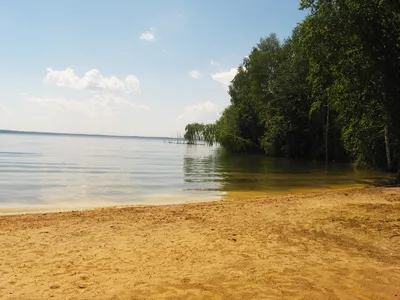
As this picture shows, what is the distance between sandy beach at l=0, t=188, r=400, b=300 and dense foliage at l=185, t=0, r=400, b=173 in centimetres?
639

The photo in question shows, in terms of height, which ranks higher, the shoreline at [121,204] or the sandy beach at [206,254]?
the sandy beach at [206,254]

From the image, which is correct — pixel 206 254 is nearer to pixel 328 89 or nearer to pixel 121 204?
pixel 121 204

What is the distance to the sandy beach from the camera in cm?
538

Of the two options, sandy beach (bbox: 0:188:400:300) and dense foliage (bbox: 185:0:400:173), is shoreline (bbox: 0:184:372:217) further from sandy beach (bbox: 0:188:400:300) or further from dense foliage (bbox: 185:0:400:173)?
dense foliage (bbox: 185:0:400:173)

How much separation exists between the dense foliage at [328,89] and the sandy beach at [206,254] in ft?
21.0

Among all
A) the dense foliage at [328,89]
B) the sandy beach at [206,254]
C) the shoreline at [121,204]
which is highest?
the dense foliage at [328,89]

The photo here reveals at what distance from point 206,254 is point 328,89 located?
17.0 metres

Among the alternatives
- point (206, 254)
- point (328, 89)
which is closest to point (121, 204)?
point (206, 254)

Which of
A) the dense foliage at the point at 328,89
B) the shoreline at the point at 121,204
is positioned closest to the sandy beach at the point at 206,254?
the shoreline at the point at 121,204

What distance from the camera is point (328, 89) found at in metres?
21.5

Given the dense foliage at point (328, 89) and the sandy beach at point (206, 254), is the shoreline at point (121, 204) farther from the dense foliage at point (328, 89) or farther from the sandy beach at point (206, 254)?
the dense foliage at point (328, 89)

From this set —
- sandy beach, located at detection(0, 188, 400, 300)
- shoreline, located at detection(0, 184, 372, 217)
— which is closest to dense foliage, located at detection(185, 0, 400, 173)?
shoreline, located at detection(0, 184, 372, 217)

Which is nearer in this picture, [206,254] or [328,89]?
[206,254]

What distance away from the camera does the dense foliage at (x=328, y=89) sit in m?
14.0
